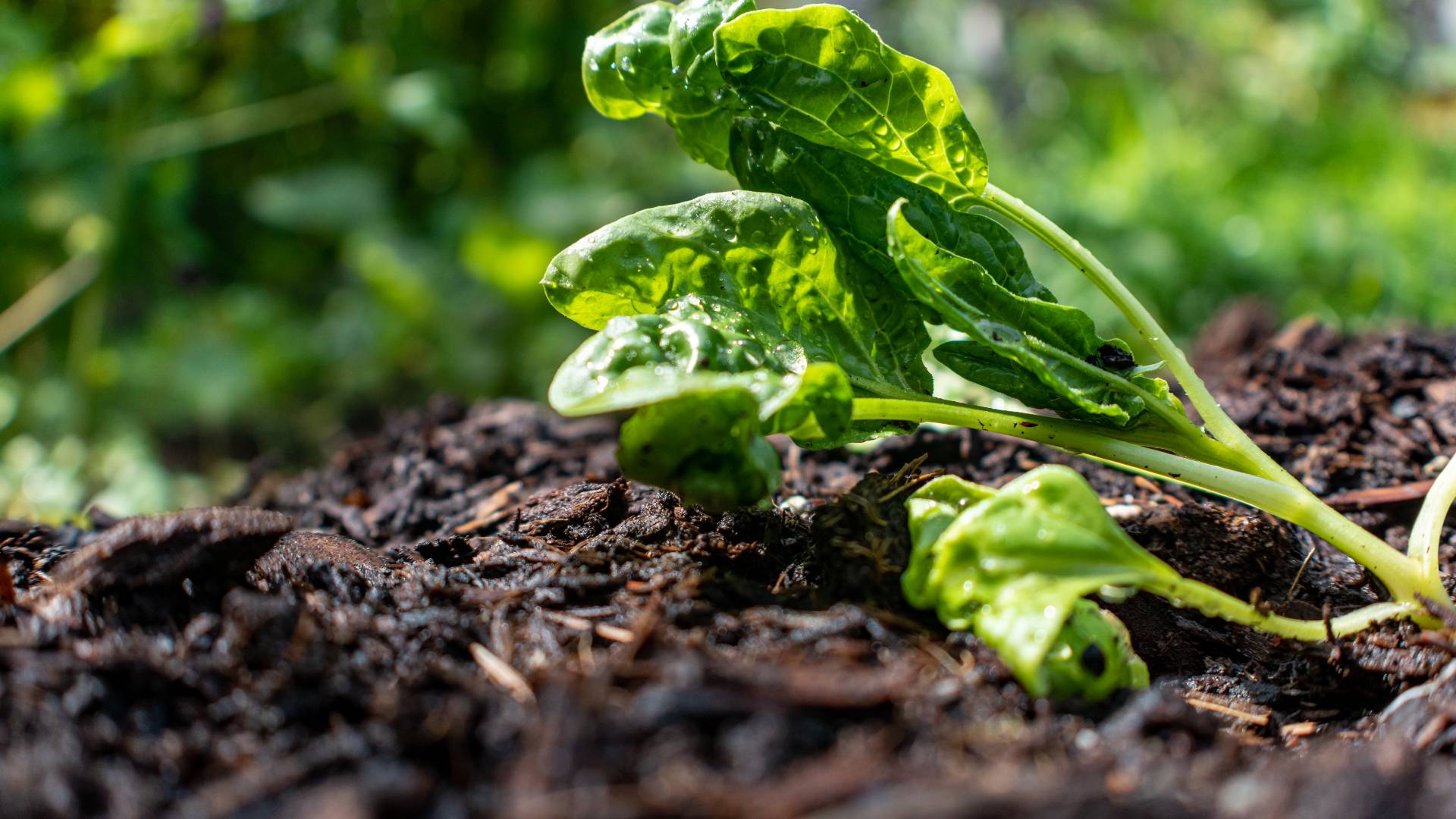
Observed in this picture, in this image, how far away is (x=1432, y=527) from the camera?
1654mm

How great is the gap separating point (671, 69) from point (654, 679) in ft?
3.87

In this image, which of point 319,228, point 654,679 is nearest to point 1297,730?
point 654,679

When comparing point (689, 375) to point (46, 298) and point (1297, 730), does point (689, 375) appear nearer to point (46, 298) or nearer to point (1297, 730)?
point (1297, 730)

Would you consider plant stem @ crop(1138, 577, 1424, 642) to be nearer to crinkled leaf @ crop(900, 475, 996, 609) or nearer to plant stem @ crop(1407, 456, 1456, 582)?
plant stem @ crop(1407, 456, 1456, 582)

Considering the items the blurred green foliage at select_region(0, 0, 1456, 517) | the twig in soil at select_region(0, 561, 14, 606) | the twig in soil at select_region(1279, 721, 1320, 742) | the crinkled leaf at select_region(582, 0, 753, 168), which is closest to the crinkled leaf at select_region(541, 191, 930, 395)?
the crinkled leaf at select_region(582, 0, 753, 168)

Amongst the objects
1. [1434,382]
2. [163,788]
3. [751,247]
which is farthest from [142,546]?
[1434,382]

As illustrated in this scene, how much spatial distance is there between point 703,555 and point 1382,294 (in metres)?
4.35

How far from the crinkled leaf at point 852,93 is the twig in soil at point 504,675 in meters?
1.06

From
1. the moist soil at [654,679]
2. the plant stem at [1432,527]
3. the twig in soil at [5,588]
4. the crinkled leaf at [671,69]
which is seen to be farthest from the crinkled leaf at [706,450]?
the plant stem at [1432,527]

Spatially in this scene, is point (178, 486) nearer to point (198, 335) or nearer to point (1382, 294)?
point (198, 335)

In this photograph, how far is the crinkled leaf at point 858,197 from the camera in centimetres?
188

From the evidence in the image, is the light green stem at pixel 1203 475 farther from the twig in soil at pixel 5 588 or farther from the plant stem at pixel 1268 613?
the twig in soil at pixel 5 588

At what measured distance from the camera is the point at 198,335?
15.9ft

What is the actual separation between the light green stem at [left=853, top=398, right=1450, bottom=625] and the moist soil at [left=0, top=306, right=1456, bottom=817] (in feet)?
0.32
